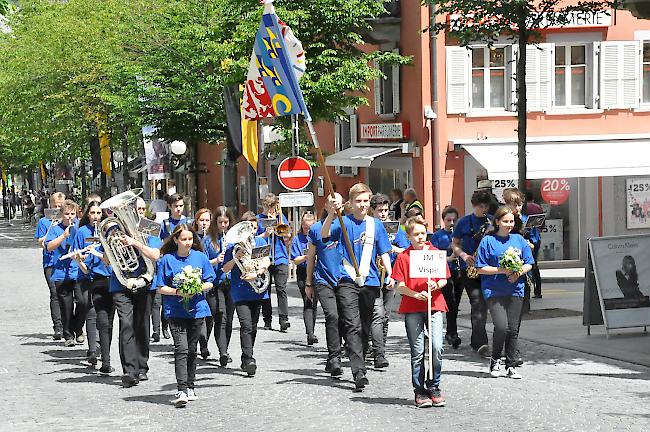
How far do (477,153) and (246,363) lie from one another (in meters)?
16.3

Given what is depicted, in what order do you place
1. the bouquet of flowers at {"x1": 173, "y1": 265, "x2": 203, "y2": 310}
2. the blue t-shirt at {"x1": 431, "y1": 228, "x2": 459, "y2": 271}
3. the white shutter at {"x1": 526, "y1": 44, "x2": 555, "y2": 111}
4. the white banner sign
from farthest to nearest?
1. the white shutter at {"x1": 526, "y1": 44, "x2": 555, "y2": 111}
2. the blue t-shirt at {"x1": 431, "y1": 228, "x2": 459, "y2": 271}
3. the bouquet of flowers at {"x1": 173, "y1": 265, "x2": 203, "y2": 310}
4. the white banner sign

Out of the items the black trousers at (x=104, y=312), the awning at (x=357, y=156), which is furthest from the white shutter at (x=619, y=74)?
the black trousers at (x=104, y=312)

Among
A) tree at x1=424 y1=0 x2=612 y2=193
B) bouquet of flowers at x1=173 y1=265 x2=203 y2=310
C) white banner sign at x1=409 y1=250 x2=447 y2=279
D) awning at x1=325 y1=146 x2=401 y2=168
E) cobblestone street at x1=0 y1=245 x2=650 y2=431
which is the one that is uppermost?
tree at x1=424 y1=0 x2=612 y2=193

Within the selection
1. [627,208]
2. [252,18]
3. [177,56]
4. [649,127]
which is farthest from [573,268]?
[177,56]

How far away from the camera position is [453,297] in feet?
49.8

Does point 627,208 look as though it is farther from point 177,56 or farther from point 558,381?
point 558,381

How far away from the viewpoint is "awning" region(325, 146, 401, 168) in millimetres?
31359

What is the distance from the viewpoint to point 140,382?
13211 millimetres

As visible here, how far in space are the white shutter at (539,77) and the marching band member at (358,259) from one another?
17842 millimetres

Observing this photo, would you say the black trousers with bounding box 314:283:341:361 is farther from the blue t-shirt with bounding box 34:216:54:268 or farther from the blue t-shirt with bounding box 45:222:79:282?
the blue t-shirt with bounding box 34:216:54:268

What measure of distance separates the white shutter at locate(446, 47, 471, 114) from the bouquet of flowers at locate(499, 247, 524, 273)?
17.4 meters

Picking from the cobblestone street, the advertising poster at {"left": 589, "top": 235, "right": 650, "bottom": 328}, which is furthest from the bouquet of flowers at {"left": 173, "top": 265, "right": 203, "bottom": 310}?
the advertising poster at {"left": 589, "top": 235, "right": 650, "bottom": 328}

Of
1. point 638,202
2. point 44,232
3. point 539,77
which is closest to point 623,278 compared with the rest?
point 44,232

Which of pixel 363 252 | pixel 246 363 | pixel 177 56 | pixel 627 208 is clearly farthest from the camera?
pixel 177 56
